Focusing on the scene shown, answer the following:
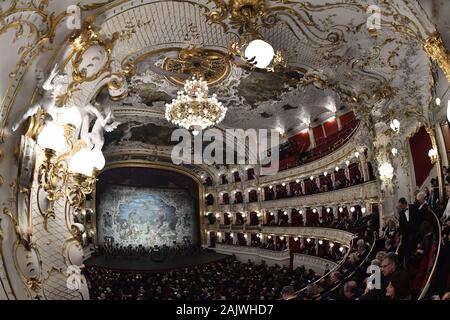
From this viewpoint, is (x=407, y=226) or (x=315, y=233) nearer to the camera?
(x=407, y=226)

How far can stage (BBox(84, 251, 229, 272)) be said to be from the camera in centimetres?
872

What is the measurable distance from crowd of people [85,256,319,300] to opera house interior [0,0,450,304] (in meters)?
0.05

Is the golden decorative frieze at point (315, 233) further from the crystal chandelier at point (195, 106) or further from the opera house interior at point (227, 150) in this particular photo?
the crystal chandelier at point (195, 106)

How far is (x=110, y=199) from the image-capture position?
9.62m

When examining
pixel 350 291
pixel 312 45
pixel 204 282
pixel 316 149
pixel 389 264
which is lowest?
pixel 204 282

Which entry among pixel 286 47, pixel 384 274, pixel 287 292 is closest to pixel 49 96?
pixel 286 47

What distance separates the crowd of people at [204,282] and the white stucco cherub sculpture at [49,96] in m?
4.23

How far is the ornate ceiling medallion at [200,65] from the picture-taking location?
6805mm

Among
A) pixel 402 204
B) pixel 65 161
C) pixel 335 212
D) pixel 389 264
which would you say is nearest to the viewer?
pixel 65 161

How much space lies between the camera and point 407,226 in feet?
19.0

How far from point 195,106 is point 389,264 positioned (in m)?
4.69

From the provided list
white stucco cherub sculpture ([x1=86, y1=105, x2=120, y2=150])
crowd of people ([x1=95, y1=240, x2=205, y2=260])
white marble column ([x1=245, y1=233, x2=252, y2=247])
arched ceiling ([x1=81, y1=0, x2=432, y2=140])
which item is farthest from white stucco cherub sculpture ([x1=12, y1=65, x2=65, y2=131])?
white marble column ([x1=245, y1=233, x2=252, y2=247])

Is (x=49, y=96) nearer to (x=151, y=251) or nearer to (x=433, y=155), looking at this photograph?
(x=433, y=155)
